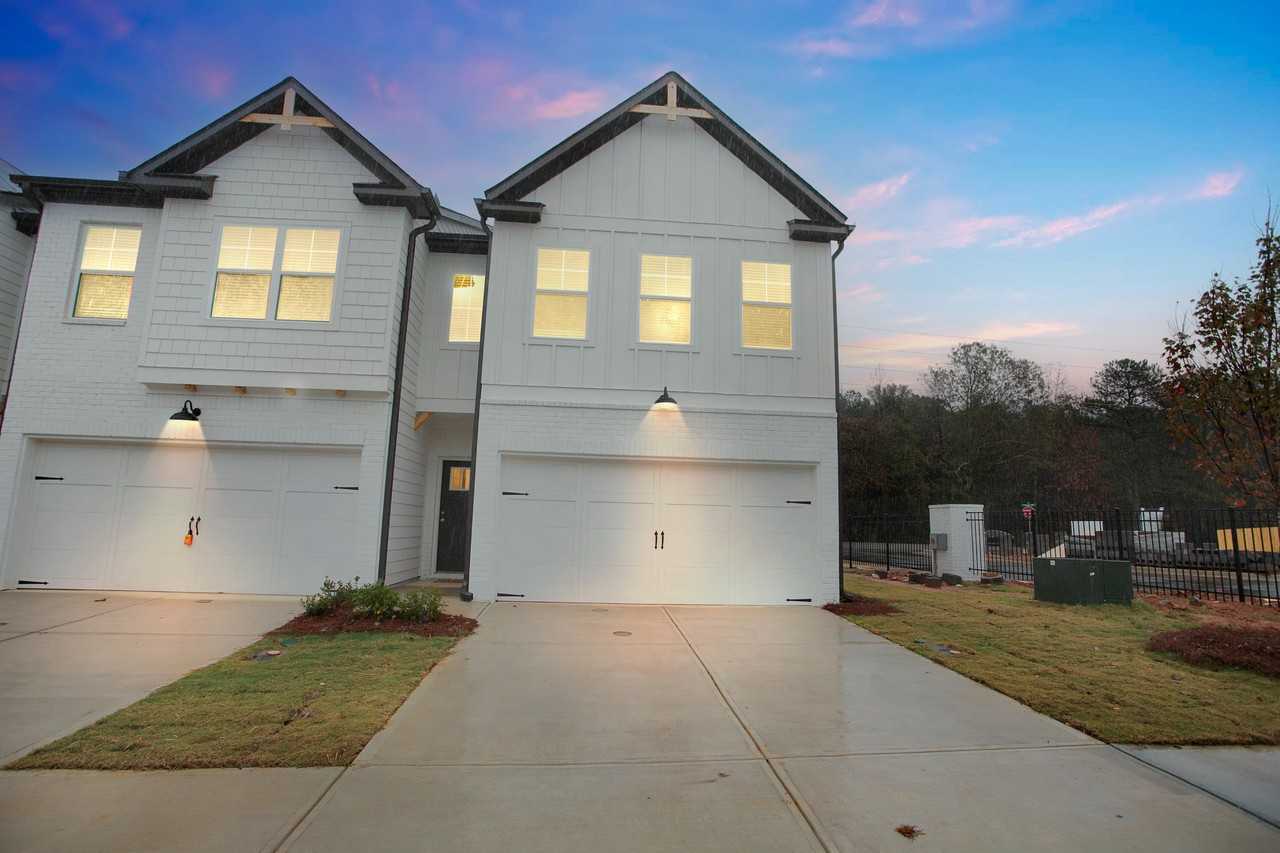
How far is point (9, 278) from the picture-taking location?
10.5 metres

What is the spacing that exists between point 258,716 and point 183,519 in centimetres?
706

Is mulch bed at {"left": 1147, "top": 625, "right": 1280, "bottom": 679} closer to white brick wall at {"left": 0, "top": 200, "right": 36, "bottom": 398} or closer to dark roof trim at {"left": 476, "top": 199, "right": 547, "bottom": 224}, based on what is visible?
dark roof trim at {"left": 476, "top": 199, "right": 547, "bottom": 224}

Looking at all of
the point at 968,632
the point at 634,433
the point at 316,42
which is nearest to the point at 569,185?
the point at 634,433

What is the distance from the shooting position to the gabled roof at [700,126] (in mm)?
10203

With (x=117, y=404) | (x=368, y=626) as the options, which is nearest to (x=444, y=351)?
(x=117, y=404)

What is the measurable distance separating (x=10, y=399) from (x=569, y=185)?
30.6 ft

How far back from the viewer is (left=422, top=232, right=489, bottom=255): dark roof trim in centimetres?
1116

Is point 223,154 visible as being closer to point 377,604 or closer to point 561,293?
point 561,293

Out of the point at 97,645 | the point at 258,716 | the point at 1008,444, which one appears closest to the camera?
the point at 258,716

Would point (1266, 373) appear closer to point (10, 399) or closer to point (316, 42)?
point (316, 42)

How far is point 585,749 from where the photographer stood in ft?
12.5

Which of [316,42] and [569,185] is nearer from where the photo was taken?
[569,185]

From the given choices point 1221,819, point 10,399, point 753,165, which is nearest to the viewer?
point 1221,819

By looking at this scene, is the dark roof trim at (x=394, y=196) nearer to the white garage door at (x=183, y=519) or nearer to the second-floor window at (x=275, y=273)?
Answer: the second-floor window at (x=275, y=273)
